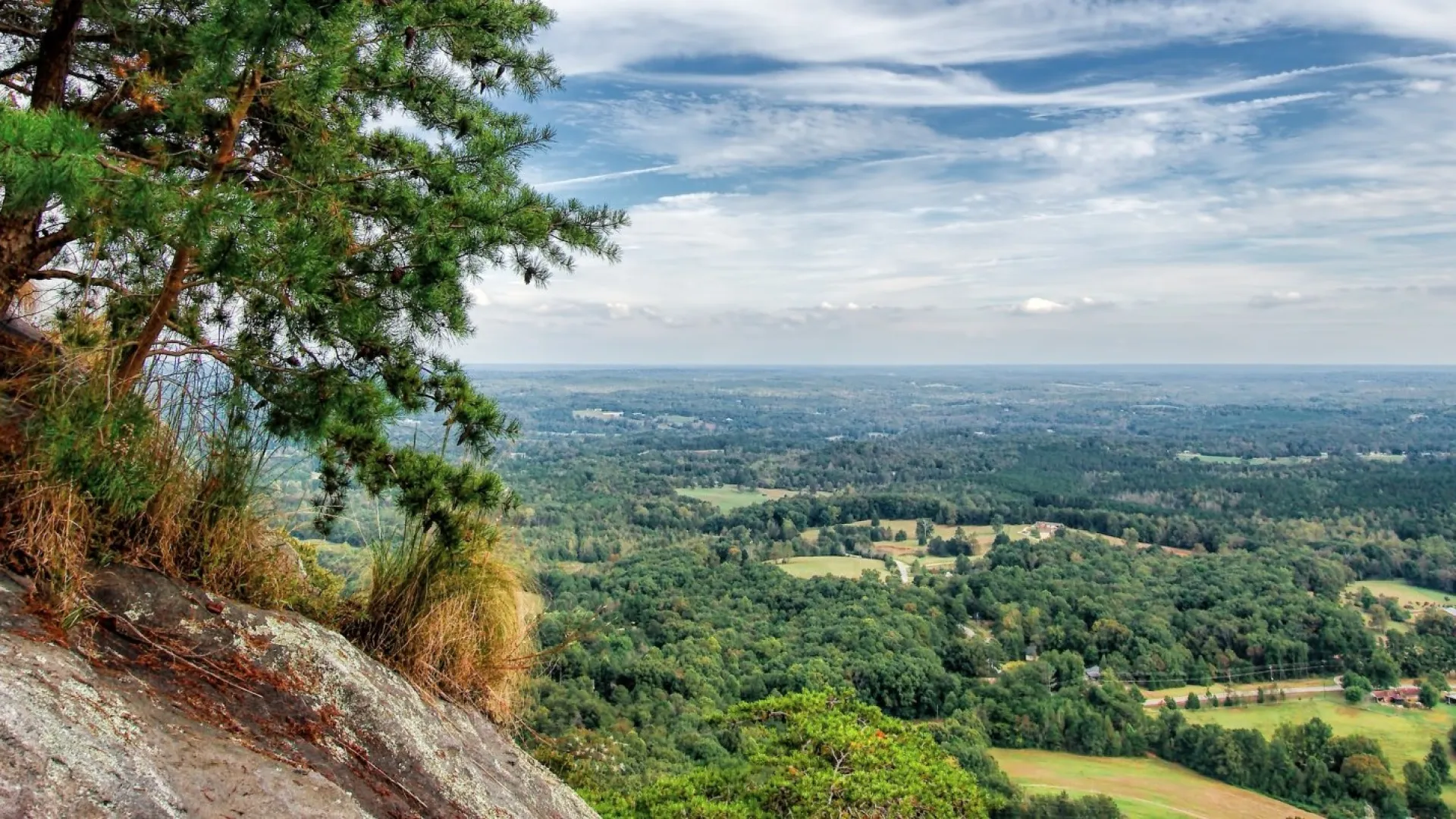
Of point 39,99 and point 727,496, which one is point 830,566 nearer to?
point 727,496

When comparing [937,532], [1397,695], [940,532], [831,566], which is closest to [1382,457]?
[940,532]

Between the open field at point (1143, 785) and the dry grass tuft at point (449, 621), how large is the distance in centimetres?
2603

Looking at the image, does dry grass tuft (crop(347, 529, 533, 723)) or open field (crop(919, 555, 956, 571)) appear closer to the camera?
dry grass tuft (crop(347, 529, 533, 723))

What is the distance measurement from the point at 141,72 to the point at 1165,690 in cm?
4343

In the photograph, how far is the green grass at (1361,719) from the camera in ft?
107

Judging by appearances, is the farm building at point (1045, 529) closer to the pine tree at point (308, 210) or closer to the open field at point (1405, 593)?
the open field at point (1405, 593)

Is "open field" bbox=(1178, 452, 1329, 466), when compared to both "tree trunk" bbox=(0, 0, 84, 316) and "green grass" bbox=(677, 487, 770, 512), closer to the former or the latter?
"green grass" bbox=(677, 487, 770, 512)

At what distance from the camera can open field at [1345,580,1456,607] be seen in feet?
165

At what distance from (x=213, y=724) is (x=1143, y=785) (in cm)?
3323

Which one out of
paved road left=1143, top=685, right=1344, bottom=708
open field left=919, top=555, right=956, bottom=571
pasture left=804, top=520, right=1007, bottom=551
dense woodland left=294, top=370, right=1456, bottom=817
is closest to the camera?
dense woodland left=294, top=370, right=1456, bottom=817

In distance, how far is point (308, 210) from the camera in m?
3.69

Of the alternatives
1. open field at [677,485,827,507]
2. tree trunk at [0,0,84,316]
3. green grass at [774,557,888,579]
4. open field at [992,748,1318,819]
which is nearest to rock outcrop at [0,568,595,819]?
tree trunk at [0,0,84,316]

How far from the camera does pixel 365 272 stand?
417 cm

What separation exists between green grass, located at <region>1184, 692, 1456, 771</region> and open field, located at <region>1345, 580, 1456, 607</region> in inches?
605
